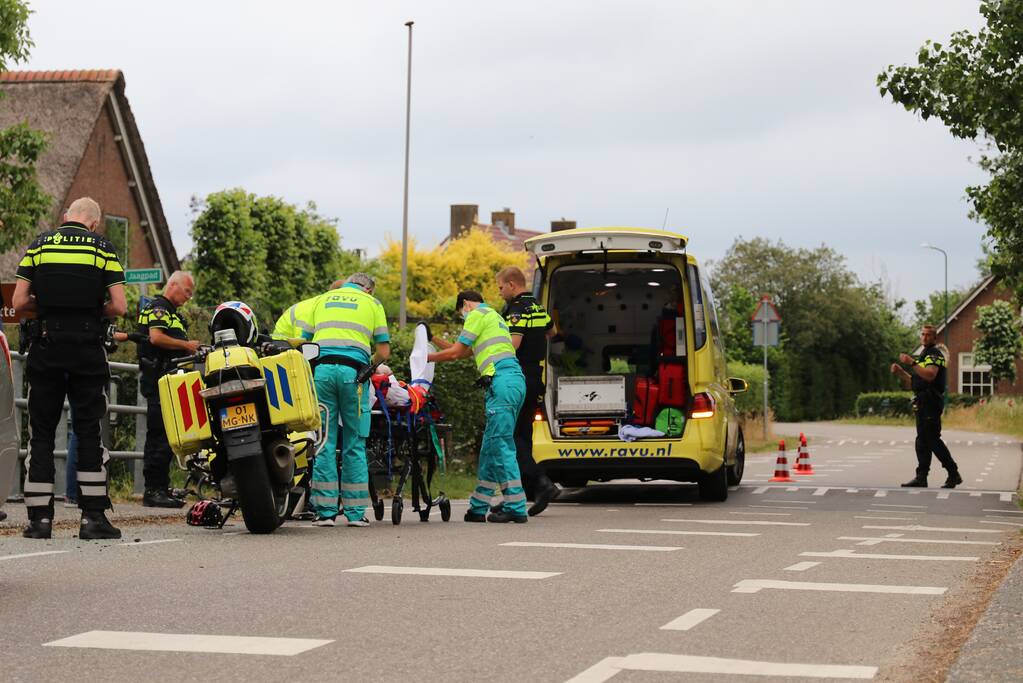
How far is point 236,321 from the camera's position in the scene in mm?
11016

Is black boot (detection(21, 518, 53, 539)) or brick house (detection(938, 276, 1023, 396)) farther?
brick house (detection(938, 276, 1023, 396))

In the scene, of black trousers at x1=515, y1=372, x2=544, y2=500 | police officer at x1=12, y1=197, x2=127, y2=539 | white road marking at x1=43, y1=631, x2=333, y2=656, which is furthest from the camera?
black trousers at x1=515, y1=372, x2=544, y2=500

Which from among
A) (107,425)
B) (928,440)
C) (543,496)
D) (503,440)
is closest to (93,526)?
(503,440)

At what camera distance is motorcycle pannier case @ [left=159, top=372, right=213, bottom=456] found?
35.1 feet

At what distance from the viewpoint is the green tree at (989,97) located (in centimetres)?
1588

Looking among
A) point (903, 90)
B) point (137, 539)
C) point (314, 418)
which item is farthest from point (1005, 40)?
point (137, 539)

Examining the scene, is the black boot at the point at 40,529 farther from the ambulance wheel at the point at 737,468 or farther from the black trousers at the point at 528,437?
the ambulance wheel at the point at 737,468

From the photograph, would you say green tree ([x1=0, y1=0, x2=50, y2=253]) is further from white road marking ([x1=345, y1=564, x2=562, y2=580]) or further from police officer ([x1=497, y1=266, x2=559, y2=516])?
white road marking ([x1=345, y1=564, x2=562, y2=580])

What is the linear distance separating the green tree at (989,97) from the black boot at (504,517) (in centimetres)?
649

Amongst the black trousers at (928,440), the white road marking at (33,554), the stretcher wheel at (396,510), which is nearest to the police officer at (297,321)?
the stretcher wheel at (396,510)

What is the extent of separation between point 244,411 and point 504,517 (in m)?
2.95

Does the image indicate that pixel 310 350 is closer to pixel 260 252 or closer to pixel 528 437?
pixel 528 437

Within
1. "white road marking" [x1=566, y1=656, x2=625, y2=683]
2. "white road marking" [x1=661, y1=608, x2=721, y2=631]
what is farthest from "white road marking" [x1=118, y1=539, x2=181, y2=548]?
"white road marking" [x1=566, y1=656, x2=625, y2=683]

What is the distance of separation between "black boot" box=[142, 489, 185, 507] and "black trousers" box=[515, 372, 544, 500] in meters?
2.85
